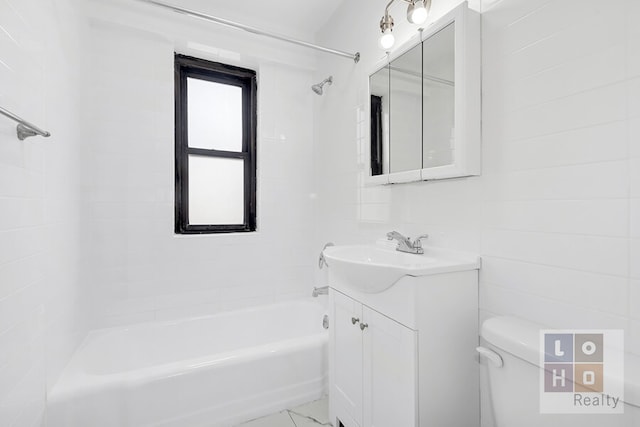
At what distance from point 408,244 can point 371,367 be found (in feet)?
1.84

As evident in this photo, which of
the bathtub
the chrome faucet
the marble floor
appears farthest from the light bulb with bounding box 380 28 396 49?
the marble floor

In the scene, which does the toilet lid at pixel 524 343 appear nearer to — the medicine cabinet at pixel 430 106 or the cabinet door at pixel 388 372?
the cabinet door at pixel 388 372

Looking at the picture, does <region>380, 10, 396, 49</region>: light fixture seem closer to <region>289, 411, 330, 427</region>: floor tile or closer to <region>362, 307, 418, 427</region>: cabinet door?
<region>362, 307, 418, 427</region>: cabinet door

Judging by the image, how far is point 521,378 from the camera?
892mm

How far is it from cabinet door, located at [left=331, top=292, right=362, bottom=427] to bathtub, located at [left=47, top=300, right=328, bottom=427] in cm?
26


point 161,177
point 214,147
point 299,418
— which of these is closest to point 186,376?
point 299,418

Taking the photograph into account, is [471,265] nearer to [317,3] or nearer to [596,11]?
[596,11]

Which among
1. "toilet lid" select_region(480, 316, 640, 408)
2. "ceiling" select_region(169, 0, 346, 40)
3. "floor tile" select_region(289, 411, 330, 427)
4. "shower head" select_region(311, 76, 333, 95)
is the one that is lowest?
"floor tile" select_region(289, 411, 330, 427)

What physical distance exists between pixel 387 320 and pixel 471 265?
1.26 feet

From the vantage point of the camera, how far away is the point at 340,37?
2.18 metres

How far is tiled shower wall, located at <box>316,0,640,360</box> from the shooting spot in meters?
0.83

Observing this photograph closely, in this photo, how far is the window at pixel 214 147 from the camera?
2.19 meters

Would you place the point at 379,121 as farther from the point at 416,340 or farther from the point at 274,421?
the point at 274,421

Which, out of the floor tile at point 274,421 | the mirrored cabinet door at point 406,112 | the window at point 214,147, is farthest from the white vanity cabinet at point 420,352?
the window at point 214,147
